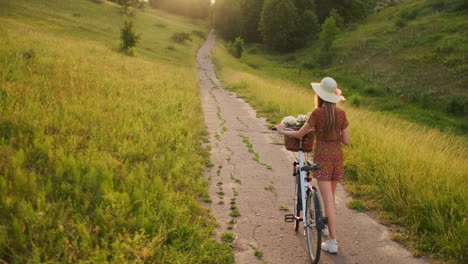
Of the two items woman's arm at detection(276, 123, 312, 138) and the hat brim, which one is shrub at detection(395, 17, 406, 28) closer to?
the hat brim

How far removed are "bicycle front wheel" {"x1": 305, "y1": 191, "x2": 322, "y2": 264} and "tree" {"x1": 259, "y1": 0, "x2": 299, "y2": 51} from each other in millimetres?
55133

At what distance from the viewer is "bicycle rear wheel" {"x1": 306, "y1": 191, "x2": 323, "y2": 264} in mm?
3949

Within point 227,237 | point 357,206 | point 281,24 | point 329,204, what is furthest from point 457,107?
point 281,24

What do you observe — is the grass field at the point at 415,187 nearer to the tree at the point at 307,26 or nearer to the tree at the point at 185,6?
the tree at the point at 307,26

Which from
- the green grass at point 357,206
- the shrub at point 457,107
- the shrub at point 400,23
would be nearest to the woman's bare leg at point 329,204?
the green grass at point 357,206

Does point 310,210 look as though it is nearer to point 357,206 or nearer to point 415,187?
point 357,206

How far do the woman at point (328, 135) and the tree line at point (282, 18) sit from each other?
4312cm

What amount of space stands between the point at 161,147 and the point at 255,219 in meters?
3.01

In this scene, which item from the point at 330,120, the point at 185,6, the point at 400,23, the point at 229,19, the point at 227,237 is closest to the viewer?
the point at 330,120

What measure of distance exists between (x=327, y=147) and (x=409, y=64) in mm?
32403

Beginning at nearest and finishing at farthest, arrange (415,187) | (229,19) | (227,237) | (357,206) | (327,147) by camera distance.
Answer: (327,147), (227,237), (415,187), (357,206), (229,19)

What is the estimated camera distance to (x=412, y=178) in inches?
240

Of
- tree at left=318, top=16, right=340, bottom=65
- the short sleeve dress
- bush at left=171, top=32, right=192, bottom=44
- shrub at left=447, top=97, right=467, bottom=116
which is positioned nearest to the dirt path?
the short sleeve dress

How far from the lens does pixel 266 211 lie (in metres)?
5.87
